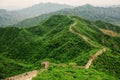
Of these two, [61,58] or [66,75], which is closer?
[66,75]

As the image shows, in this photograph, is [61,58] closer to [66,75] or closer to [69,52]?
[69,52]

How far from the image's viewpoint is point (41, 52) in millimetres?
121125

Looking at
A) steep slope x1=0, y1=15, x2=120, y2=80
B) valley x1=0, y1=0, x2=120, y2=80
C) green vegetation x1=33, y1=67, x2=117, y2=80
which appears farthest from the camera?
steep slope x1=0, y1=15, x2=120, y2=80

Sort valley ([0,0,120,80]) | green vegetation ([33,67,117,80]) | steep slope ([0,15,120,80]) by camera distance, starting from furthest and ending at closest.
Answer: steep slope ([0,15,120,80]), valley ([0,0,120,80]), green vegetation ([33,67,117,80])

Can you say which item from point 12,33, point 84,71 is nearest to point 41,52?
point 84,71

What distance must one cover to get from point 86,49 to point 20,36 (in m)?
90.9

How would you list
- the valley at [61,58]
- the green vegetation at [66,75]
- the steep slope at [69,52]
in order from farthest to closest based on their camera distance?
the steep slope at [69,52], the valley at [61,58], the green vegetation at [66,75]

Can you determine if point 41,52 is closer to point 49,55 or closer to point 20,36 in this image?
point 49,55

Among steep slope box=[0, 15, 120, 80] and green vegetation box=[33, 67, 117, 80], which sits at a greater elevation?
green vegetation box=[33, 67, 117, 80]

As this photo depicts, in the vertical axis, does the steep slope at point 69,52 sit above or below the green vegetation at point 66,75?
below

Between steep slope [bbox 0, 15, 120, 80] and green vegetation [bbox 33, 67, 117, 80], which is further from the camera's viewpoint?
steep slope [bbox 0, 15, 120, 80]

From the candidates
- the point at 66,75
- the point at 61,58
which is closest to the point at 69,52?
the point at 61,58

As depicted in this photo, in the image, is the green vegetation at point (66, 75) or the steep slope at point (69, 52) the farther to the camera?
the steep slope at point (69, 52)

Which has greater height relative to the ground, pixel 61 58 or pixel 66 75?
pixel 66 75
